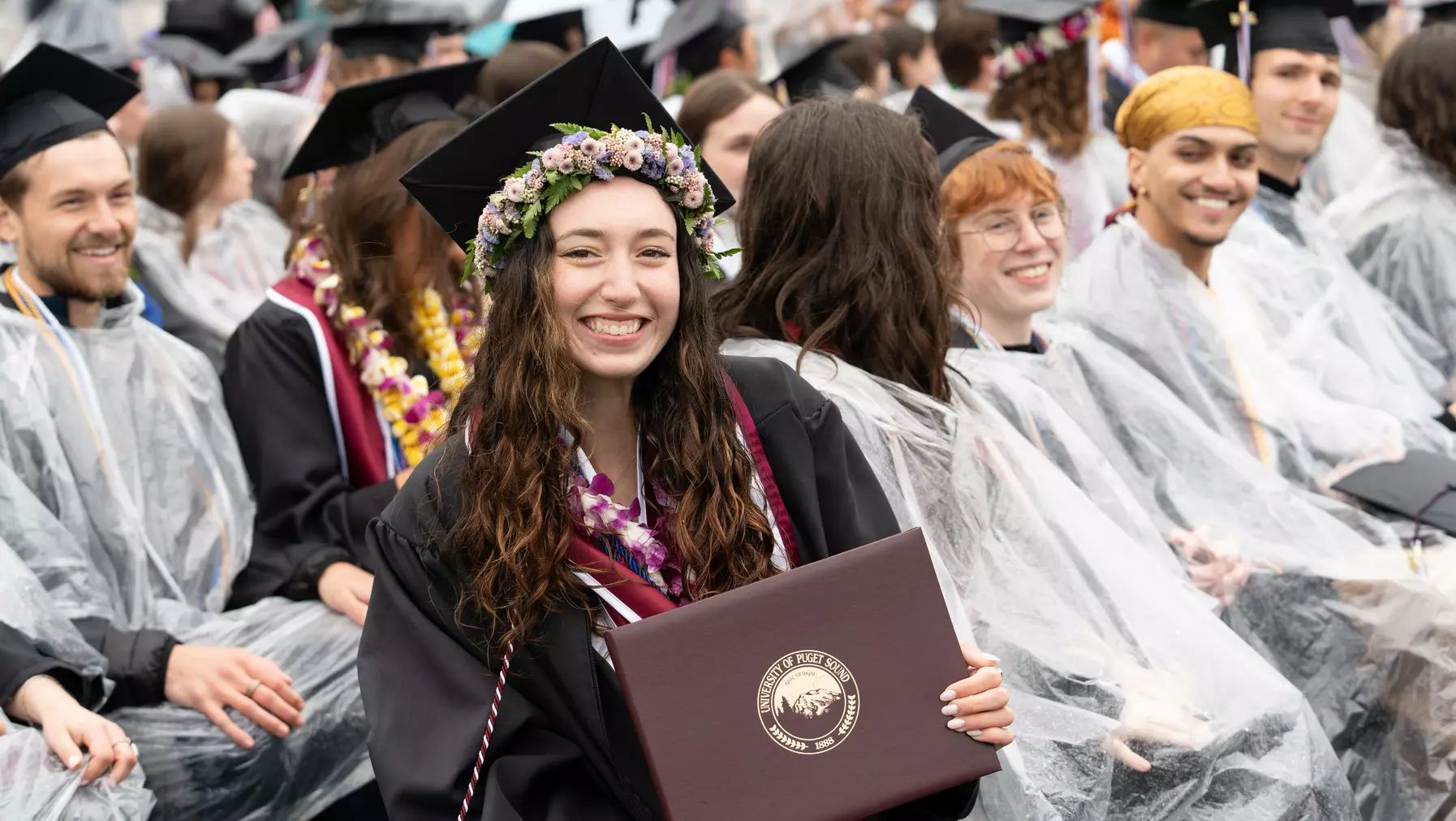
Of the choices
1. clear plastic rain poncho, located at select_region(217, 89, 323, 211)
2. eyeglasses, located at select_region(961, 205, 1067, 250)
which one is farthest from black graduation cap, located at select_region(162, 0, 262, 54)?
eyeglasses, located at select_region(961, 205, 1067, 250)

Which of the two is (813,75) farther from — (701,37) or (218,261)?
(218,261)

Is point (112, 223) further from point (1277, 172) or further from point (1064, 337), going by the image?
point (1277, 172)

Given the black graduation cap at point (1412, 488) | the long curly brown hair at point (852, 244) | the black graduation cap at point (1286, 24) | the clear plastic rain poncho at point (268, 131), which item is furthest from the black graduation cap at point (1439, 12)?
the long curly brown hair at point (852, 244)

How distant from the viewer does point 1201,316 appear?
464 centimetres

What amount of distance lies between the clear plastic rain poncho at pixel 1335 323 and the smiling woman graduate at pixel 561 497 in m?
2.84

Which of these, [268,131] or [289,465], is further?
[268,131]

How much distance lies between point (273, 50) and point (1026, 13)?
16.6ft

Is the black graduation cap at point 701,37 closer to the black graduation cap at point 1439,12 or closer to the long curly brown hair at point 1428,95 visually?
the long curly brown hair at point 1428,95

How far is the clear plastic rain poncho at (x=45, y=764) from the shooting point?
2.92 metres

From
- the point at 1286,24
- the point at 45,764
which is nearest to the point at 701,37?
the point at 1286,24

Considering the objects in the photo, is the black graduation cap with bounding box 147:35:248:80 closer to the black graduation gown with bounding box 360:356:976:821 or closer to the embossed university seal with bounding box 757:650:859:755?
the black graduation gown with bounding box 360:356:976:821

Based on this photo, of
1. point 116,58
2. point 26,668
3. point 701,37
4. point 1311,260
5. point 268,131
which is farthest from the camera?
point 701,37

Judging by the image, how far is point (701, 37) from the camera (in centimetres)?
790

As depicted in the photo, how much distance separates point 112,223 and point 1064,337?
2.58m
